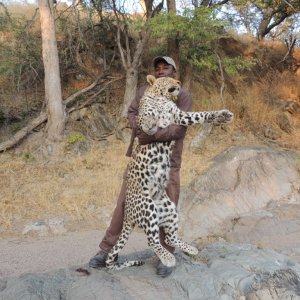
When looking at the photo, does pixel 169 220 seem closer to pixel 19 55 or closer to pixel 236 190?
pixel 236 190

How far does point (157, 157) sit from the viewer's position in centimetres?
395

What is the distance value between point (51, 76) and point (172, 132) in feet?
25.9

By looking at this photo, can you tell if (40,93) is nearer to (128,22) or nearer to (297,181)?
(128,22)

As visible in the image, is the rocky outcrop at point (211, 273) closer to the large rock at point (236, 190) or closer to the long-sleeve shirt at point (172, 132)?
the large rock at point (236, 190)

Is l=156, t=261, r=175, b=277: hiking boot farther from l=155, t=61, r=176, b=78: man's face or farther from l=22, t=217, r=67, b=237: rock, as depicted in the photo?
l=22, t=217, r=67, b=237: rock

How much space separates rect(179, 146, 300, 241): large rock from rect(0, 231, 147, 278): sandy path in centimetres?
131

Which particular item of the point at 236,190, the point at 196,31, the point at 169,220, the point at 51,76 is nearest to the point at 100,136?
the point at 51,76

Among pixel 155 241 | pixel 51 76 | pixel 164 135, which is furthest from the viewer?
pixel 51 76

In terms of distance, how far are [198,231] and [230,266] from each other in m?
3.53

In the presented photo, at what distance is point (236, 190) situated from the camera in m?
8.72

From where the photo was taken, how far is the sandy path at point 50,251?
239 inches

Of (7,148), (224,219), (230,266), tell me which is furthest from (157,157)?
(7,148)

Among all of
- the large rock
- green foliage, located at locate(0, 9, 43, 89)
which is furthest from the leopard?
green foliage, located at locate(0, 9, 43, 89)

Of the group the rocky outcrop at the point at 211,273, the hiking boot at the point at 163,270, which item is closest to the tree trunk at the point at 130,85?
the rocky outcrop at the point at 211,273
